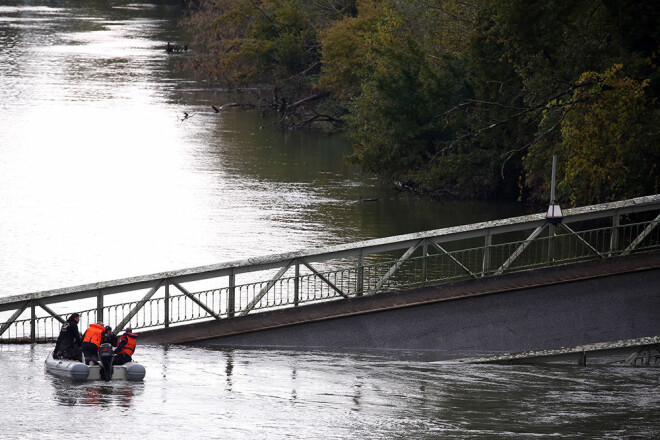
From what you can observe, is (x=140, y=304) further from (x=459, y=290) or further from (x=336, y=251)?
(x=459, y=290)

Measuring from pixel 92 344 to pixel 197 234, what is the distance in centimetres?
2166

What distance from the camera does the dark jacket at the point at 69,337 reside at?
55.2 ft

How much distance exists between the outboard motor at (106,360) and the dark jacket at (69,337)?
812 millimetres

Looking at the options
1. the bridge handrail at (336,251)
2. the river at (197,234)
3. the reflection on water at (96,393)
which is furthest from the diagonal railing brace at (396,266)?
the reflection on water at (96,393)

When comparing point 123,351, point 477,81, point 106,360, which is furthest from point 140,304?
point 477,81

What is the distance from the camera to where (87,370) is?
16.2 m

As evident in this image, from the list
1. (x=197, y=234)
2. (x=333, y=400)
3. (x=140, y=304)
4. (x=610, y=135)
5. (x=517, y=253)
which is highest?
(x=610, y=135)

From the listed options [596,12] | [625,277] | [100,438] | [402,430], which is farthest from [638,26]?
[100,438]

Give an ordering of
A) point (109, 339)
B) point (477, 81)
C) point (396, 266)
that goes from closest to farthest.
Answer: point (109, 339), point (396, 266), point (477, 81)

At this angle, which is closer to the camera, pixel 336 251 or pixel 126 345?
pixel 126 345

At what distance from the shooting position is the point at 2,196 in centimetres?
4478

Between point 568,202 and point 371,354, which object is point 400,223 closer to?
point 568,202

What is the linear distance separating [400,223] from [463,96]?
667cm

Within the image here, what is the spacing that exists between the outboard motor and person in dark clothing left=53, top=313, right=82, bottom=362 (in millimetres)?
749
